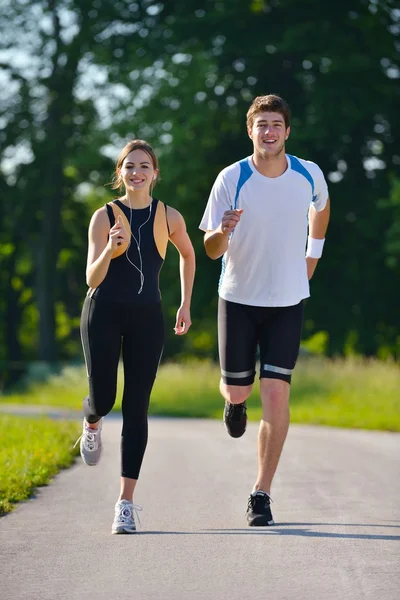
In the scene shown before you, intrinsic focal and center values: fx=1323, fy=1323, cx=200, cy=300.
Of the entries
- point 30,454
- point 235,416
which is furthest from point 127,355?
point 30,454

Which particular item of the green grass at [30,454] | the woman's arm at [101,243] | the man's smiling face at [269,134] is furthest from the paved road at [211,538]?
the man's smiling face at [269,134]

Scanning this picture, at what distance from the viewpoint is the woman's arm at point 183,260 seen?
306 inches

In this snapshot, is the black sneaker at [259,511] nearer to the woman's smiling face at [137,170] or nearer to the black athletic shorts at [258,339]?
the black athletic shorts at [258,339]

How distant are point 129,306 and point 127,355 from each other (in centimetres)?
30

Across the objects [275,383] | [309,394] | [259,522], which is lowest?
[309,394]

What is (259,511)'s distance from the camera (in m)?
7.70

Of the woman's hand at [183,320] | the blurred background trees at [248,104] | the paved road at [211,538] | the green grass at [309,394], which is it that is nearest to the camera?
the paved road at [211,538]

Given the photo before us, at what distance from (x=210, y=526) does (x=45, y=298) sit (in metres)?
35.3

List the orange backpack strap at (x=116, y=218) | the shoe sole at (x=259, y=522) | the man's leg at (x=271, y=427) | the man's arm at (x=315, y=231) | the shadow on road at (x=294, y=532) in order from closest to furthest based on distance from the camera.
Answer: the shadow on road at (x=294, y=532) < the orange backpack strap at (x=116, y=218) < the shoe sole at (x=259, y=522) < the man's leg at (x=271, y=427) < the man's arm at (x=315, y=231)

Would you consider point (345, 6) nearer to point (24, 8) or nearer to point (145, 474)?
point (24, 8)

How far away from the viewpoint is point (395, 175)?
35406 millimetres

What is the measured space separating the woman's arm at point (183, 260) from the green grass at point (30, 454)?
1699 millimetres

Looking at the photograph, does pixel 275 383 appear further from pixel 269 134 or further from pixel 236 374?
pixel 269 134

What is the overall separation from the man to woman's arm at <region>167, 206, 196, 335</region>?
0.45ft
